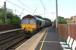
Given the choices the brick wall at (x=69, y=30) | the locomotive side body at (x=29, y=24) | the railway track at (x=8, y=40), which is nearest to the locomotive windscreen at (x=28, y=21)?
the locomotive side body at (x=29, y=24)

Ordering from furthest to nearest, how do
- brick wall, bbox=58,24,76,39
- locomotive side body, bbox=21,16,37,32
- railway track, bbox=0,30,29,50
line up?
locomotive side body, bbox=21,16,37,32, railway track, bbox=0,30,29,50, brick wall, bbox=58,24,76,39

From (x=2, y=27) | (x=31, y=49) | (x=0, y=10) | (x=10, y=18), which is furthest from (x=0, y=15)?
(x=31, y=49)

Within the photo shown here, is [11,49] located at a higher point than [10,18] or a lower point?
lower

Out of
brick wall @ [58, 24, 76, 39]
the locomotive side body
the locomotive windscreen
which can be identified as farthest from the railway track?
brick wall @ [58, 24, 76, 39]

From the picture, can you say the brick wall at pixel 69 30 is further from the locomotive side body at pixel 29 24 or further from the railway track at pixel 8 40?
the locomotive side body at pixel 29 24

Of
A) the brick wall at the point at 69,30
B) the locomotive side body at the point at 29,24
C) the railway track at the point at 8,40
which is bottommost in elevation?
the railway track at the point at 8,40

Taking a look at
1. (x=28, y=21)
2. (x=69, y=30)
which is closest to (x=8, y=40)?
(x=69, y=30)

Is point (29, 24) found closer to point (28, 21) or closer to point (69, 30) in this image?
point (28, 21)

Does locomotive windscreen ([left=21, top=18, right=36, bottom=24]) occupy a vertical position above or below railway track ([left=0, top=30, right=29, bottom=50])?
above

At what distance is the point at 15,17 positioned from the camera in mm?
59000

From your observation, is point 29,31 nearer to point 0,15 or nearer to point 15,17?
point 0,15

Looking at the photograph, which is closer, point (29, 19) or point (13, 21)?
point (29, 19)

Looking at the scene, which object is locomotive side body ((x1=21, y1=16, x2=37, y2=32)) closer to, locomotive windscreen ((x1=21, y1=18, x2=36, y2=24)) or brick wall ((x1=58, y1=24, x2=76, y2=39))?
locomotive windscreen ((x1=21, y1=18, x2=36, y2=24))

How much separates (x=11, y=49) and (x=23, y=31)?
18.5 meters
